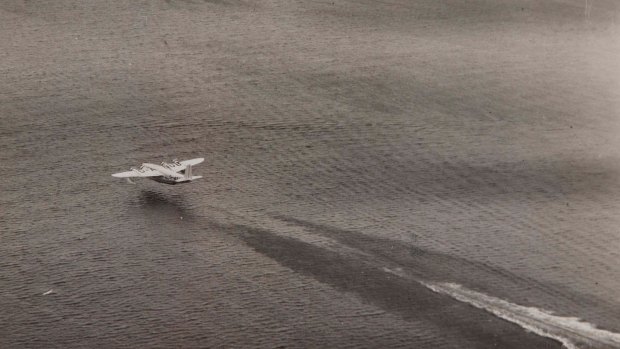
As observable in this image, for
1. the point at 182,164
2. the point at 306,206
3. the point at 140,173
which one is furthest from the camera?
the point at 182,164

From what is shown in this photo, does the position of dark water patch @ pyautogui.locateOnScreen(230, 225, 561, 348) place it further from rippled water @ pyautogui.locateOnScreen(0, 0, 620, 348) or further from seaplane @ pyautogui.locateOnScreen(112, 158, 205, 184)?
seaplane @ pyautogui.locateOnScreen(112, 158, 205, 184)

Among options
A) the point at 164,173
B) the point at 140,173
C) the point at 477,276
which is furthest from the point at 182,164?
the point at 477,276

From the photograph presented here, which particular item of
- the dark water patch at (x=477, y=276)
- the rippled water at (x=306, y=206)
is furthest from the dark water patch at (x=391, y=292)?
the dark water patch at (x=477, y=276)

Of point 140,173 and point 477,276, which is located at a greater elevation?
point 140,173

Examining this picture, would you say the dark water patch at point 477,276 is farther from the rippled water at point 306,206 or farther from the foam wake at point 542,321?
the foam wake at point 542,321

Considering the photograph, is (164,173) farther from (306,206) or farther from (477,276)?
(477,276)

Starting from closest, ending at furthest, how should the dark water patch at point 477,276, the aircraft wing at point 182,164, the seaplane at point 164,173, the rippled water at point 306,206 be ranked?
the rippled water at point 306,206, the dark water patch at point 477,276, the seaplane at point 164,173, the aircraft wing at point 182,164

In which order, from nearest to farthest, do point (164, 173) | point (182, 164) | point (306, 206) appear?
point (306, 206) < point (164, 173) < point (182, 164)
